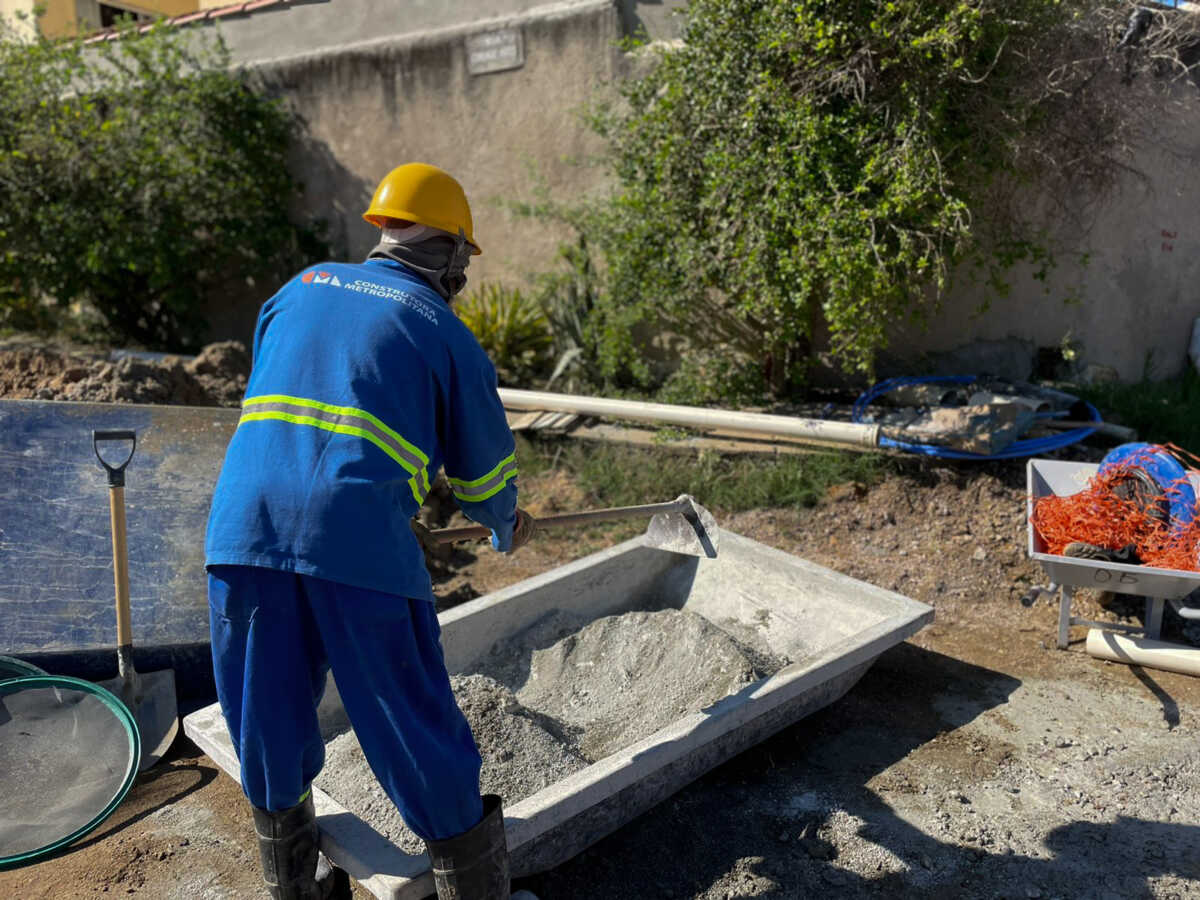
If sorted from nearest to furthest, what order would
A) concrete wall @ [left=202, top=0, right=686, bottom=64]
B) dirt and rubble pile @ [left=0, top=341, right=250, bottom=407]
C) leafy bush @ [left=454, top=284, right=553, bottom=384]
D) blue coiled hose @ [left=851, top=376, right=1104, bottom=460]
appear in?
dirt and rubble pile @ [left=0, top=341, right=250, bottom=407] → blue coiled hose @ [left=851, top=376, right=1104, bottom=460] → concrete wall @ [left=202, top=0, right=686, bottom=64] → leafy bush @ [left=454, top=284, right=553, bottom=384]

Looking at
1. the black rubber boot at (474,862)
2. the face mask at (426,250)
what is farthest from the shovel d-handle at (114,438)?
the black rubber boot at (474,862)

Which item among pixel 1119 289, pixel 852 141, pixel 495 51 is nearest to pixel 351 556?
pixel 852 141

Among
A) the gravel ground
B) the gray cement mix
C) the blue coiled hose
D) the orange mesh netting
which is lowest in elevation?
the gravel ground

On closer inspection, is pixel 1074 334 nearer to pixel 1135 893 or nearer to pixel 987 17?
pixel 987 17

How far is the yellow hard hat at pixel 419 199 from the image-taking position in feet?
8.31

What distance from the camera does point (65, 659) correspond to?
145 inches

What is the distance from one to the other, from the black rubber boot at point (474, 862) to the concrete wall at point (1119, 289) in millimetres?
5261

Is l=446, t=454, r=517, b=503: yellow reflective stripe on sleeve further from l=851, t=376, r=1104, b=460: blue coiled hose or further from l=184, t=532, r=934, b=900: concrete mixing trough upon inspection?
l=851, t=376, r=1104, b=460: blue coiled hose

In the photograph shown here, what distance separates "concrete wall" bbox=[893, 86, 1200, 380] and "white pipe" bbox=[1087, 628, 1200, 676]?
2.82m

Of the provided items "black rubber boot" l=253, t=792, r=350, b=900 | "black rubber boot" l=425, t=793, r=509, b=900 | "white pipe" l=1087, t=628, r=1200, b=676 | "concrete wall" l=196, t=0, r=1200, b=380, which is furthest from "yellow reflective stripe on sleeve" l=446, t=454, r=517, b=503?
"concrete wall" l=196, t=0, r=1200, b=380

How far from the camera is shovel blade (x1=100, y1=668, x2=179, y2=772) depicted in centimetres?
358

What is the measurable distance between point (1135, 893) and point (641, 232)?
185 inches

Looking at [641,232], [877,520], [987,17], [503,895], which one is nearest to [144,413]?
[503,895]

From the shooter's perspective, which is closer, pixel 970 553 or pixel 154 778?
pixel 154 778
